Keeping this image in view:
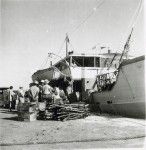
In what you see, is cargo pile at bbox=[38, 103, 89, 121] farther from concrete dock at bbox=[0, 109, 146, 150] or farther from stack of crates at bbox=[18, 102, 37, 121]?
concrete dock at bbox=[0, 109, 146, 150]

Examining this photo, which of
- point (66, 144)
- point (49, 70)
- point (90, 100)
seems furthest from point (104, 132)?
point (49, 70)

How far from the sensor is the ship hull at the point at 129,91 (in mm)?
11492

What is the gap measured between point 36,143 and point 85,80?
13196 millimetres

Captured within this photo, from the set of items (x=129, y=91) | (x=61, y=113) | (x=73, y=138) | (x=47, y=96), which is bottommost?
(x=73, y=138)

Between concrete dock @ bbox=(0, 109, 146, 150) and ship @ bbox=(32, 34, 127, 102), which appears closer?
concrete dock @ bbox=(0, 109, 146, 150)

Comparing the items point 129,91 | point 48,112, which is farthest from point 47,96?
point 129,91

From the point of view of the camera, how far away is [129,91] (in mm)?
12062

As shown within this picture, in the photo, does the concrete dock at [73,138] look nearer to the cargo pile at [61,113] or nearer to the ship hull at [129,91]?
the cargo pile at [61,113]

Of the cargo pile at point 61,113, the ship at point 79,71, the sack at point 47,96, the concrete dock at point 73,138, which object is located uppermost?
the ship at point 79,71

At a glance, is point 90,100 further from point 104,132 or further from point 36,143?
point 36,143

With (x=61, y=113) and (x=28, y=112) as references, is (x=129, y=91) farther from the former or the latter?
(x=28, y=112)

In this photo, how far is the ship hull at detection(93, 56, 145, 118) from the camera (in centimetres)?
1149

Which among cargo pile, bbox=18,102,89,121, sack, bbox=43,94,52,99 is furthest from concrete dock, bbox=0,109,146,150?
sack, bbox=43,94,52,99

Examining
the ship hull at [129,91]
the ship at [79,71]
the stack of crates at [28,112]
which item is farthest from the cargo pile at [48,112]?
the ship at [79,71]
